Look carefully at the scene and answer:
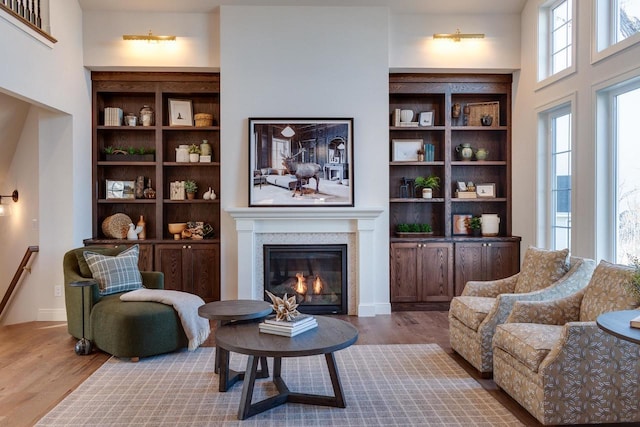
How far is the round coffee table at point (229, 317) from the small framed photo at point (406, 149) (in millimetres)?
3090

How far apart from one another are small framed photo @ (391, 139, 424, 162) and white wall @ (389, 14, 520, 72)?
35.2 inches

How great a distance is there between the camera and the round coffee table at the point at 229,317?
10.9 ft

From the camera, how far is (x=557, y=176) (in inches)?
206

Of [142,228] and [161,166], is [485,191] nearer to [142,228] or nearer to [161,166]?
[161,166]

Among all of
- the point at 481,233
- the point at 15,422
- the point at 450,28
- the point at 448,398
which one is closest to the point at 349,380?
the point at 448,398

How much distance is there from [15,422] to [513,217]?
5444mm

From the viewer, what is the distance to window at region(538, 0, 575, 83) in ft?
16.0

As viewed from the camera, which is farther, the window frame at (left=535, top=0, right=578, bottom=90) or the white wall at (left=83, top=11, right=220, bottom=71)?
the white wall at (left=83, top=11, right=220, bottom=71)

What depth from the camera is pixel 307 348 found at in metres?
2.76

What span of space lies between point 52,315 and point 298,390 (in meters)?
3.53

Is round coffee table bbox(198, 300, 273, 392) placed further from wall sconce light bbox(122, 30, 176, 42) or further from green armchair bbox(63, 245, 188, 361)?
wall sconce light bbox(122, 30, 176, 42)

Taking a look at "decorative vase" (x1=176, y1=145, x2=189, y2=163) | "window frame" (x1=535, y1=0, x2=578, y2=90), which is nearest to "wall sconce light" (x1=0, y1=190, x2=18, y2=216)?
"decorative vase" (x1=176, y1=145, x2=189, y2=163)

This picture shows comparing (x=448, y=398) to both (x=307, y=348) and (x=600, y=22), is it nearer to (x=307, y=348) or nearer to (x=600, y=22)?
(x=307, y=348)

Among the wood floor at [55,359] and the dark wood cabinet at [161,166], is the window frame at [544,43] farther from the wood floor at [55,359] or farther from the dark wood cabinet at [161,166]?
the dark wood cabinet at [161,166]
